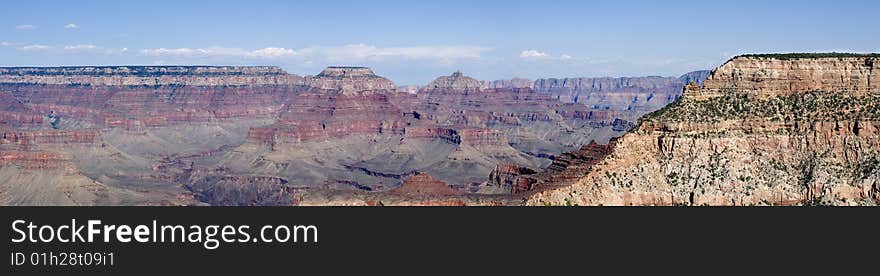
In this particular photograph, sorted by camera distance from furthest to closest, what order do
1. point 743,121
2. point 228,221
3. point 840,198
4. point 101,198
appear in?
point 101,198
point 743,121
point 840,198
point 228,221

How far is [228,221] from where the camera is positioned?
53562mm

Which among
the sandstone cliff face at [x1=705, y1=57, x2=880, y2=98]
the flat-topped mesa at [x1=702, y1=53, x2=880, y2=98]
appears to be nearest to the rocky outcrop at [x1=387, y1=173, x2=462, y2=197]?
the flat-topped mesa at [x1=702, y1=53, x2=880, y2=98]

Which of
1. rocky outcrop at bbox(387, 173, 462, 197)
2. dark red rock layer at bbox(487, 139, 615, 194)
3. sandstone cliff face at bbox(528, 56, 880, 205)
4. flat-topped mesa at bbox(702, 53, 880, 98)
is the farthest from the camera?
flat-topped mesa at bbox(702, 53, 880, 98)

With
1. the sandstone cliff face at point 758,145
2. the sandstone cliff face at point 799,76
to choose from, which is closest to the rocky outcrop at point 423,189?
the sandstone cliff face at point 758,145

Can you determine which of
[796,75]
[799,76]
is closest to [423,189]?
[796,75]

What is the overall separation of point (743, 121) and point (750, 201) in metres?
8.79

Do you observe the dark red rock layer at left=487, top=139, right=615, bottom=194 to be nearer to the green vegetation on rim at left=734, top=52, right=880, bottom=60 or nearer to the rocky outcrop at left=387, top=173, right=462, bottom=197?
the rocky outcrop at left=387, top=173, right=462, bottom=197

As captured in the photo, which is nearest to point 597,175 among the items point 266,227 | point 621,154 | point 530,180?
point 621,154

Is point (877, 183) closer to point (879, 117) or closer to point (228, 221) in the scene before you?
point (879, 117)

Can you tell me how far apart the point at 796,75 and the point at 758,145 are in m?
9.75

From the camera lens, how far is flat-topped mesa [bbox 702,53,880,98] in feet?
336

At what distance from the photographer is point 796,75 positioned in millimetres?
103250

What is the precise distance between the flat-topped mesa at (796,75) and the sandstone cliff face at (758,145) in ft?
0.31

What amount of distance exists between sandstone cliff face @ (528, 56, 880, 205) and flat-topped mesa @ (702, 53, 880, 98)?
0.10m
